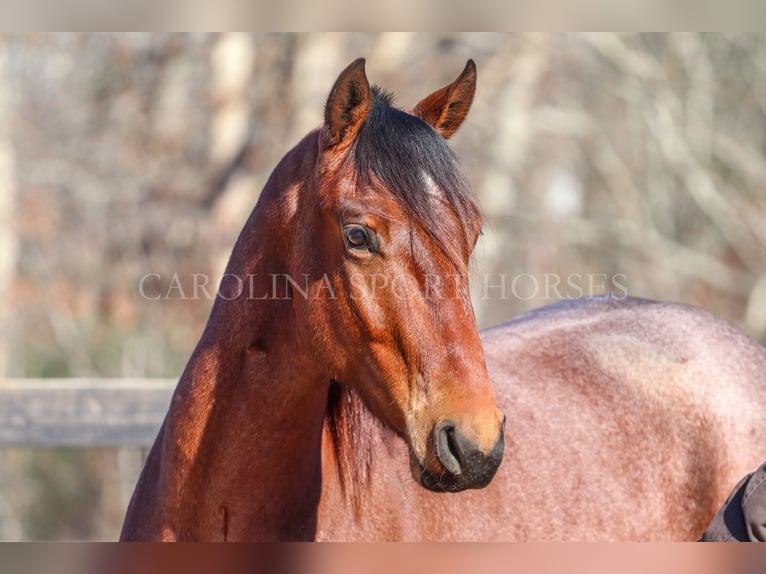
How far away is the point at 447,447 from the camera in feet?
6.52

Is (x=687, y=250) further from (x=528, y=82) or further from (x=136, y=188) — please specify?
(x=136, y=188)

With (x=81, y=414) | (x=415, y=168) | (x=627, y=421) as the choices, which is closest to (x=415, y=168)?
(x=415, y=168)

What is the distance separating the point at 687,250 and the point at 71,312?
8638 millimetres

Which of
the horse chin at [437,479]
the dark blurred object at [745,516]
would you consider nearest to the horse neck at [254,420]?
the horse chin at [437,479]

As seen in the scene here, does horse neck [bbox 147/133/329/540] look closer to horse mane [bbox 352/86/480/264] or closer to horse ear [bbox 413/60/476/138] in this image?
horse mane [bbox 352/86/480/264]

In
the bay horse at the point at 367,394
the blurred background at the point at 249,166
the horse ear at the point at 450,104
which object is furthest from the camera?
the blurred background at the point at 249,166

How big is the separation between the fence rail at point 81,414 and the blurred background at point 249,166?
5.66m

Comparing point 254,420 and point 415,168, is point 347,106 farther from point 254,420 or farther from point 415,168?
point 254,420

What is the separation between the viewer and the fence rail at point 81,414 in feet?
13.8

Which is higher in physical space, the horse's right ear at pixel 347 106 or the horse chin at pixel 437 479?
the horse's right ear at pixel 347 106

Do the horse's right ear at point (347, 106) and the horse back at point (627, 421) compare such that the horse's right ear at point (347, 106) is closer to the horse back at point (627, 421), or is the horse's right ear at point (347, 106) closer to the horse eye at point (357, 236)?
the horse eye at point (357, 236)
